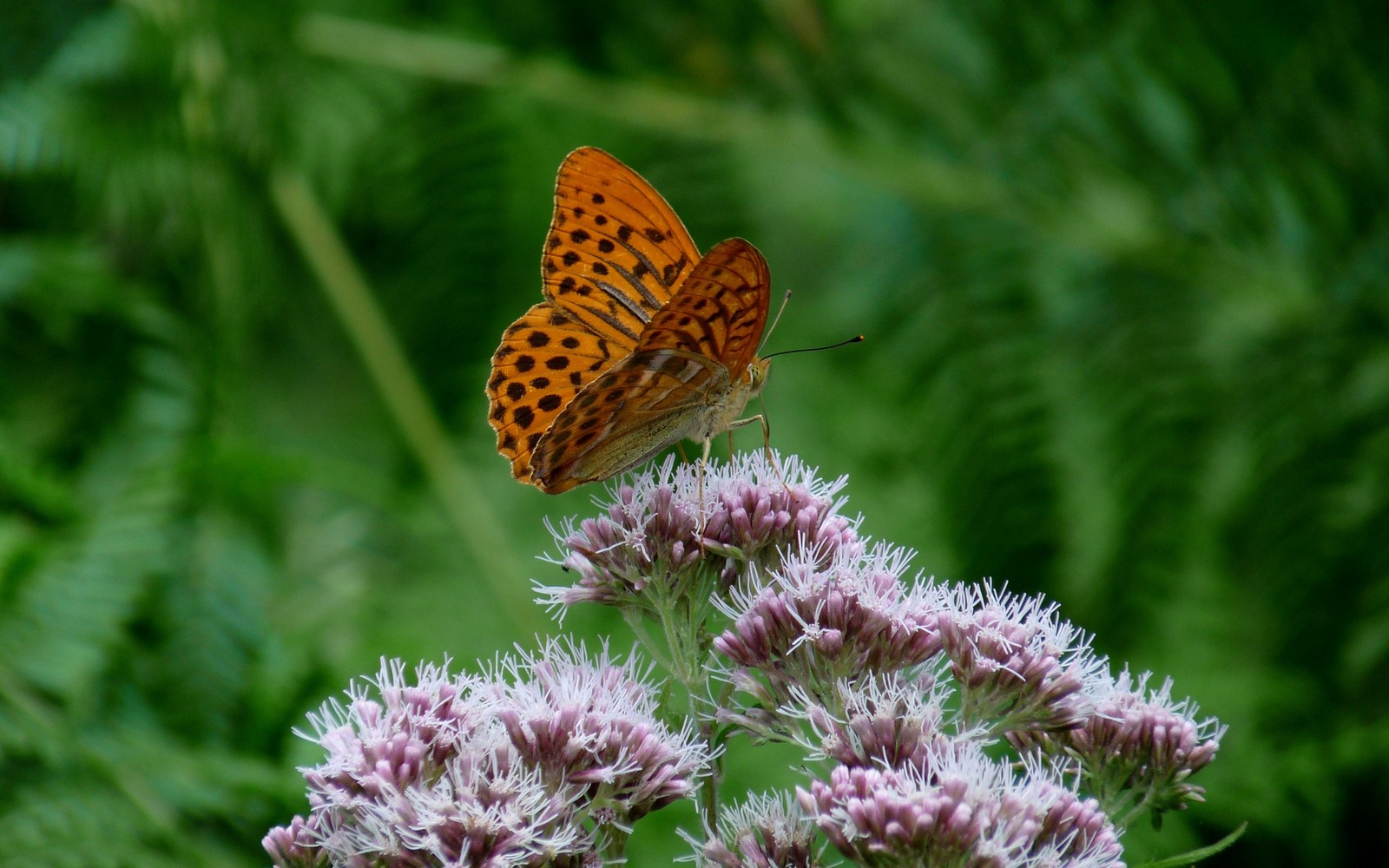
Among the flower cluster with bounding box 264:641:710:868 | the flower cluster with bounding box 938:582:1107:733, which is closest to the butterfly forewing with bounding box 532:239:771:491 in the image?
the flower cluster with bounding box 264:641:710:868

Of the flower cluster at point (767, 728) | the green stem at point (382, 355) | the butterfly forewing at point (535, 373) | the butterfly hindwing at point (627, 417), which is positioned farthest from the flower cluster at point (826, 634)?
the green stem at point (382, 355)

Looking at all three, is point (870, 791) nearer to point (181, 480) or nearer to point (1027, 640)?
point (1027, 640)

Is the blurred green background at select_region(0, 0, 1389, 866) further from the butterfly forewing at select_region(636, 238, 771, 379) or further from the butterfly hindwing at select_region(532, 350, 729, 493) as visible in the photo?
the butterfly forewing at select_region(636, 238, 771, 379)

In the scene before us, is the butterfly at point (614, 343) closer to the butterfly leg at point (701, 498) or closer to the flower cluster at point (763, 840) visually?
the butterfly leg at point (701, 498)

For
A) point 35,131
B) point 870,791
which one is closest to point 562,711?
point 870,791

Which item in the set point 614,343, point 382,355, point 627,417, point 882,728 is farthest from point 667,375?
point 382,355
